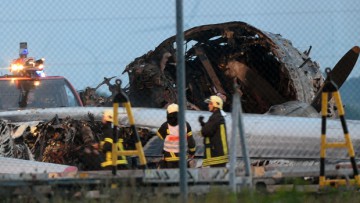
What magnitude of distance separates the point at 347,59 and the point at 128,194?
9327 millimetres

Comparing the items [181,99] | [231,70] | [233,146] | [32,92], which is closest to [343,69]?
[231,70]

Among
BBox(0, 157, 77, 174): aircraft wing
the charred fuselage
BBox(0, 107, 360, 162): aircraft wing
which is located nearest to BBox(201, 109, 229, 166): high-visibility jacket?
BBox(0, 157, 77, 174): aircraft wing

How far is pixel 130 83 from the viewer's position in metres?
21.2

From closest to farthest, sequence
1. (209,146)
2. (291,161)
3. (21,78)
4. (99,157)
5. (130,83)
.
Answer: (209,146) → (99,157) → (291,161) → (21,78) → (130,83)

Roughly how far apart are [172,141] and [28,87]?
166 inches

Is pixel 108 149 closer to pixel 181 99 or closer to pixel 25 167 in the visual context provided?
pixel 25 167

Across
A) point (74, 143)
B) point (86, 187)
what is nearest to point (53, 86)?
point (74, 143)

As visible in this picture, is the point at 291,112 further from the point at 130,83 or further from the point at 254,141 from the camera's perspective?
the point at 130,83

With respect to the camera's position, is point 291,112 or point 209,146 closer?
point 209,146

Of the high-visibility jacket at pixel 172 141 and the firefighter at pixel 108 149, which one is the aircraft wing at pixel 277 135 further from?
the firefighter at pixel 108 149

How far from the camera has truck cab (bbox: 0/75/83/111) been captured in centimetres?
1752

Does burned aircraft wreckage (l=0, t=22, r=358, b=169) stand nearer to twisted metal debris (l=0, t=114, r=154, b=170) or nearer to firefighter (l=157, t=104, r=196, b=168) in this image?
twisted metal debris (l=0, t=114, r=154, b=170)

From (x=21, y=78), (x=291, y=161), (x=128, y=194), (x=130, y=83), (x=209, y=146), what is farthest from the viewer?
(x=130, y=83)

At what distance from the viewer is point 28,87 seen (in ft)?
57.6
